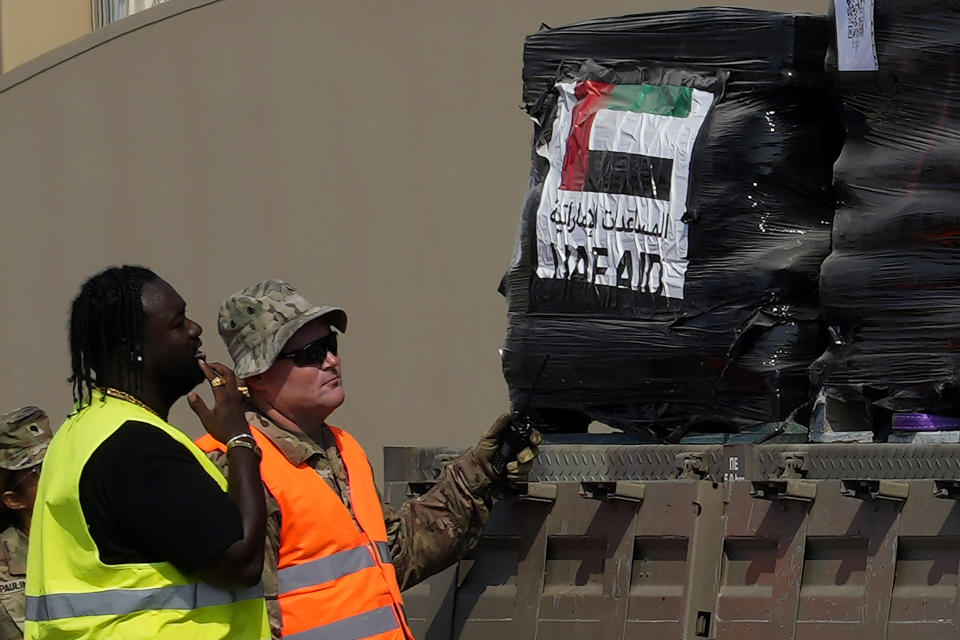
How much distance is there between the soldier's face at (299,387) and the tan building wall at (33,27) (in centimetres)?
985

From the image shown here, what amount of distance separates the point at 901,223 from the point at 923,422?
54cm

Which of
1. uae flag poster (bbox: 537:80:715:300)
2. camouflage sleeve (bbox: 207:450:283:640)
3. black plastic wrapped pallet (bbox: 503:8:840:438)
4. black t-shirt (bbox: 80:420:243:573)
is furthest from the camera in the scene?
uae flag poster (bbox: 537:80:715:300)

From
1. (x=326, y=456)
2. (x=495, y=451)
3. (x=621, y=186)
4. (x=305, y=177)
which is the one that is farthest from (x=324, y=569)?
(x=305, y=177)

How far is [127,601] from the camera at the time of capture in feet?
10.8

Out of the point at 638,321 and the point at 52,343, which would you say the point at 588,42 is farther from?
the point at 52,343

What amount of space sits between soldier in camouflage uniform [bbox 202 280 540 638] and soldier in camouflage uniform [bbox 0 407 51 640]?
1042 mm

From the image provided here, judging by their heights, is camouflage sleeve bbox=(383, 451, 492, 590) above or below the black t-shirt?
below

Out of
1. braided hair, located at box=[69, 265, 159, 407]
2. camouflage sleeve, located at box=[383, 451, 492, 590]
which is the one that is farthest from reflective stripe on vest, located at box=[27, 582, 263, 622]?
camouflage sleeve, located at box=[383, 451, 492, 590]

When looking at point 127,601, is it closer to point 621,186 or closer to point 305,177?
point 621,186

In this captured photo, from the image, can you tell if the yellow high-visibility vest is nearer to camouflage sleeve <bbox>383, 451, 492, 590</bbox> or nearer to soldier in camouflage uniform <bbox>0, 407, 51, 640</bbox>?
camouflage sleeve <bbox>383, 451, 492, 590</bbox>

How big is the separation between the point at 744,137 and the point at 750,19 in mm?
358

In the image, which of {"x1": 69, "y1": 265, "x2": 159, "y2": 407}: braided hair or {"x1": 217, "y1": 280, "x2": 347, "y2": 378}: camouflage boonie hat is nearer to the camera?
{"x1": 69, "y1": 265, "x2": 159, "y2": 407}: braided hair

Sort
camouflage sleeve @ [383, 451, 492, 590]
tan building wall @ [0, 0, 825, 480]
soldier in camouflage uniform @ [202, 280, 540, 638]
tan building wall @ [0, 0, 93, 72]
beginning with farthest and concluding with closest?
tan building wall @ [0, 0, 93, 72], tan building wall @ [0, 0, 825, 480], camouflage sleeve @ [383, 451, 492, 590], soldier in camouflage uniform @ [202, 280, 540, 638]

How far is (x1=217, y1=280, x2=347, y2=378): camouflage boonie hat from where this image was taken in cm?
422
